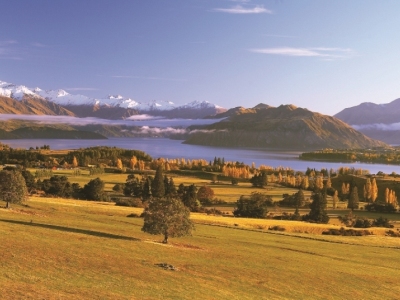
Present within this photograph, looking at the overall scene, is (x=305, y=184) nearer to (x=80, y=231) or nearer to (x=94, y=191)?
(x=94, y=191)

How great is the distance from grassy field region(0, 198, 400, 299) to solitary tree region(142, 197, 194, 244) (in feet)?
3.86

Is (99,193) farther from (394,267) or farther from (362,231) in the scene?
(394,267)

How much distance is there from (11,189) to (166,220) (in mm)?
24064

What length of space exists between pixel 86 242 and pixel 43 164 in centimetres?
17758

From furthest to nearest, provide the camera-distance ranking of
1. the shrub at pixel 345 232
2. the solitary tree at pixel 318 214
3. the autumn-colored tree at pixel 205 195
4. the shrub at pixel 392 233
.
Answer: the autumn-colored tree at pixel 205 195, the solitary tree at pixel 318 214, the shrub at pixel 392 233, the shrub at pixel 345 232

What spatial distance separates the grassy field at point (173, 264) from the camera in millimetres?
20844

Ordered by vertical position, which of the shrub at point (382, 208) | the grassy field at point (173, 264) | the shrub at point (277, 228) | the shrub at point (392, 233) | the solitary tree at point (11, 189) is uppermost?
the solitary tree at point (11, 189)

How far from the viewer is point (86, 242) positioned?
101ft

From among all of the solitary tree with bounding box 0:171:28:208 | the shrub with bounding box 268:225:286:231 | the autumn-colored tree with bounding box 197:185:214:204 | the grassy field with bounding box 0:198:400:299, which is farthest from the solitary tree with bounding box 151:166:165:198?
the grassy field with bounding box 0:198:400:299

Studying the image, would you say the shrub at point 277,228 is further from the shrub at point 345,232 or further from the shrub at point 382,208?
the shrub at point 382,208

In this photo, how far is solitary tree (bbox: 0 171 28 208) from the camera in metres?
49.7

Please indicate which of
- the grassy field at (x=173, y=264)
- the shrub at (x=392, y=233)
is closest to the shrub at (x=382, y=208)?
the shrub at (x=392, y=233)

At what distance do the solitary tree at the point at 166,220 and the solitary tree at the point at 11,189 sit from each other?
21426 millimetres

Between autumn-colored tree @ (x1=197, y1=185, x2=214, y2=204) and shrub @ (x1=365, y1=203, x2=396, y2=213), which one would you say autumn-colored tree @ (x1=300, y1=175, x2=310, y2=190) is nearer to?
shrub @ (x1=365, y1=203, x2=396, y2=213)
